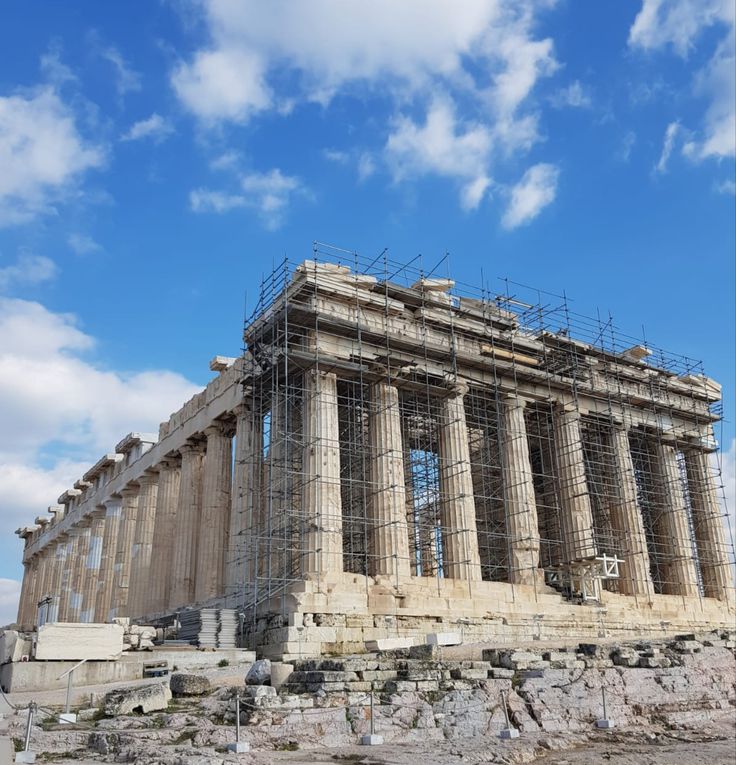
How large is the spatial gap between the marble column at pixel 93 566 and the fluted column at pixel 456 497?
2227cm

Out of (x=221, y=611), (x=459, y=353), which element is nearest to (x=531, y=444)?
(x=459, y=353)

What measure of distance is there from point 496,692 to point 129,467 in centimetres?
3281

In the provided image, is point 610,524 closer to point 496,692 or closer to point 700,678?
point 700,678

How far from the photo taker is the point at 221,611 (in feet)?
91.0

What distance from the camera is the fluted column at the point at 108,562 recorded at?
1721 inches

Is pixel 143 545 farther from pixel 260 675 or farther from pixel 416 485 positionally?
pixel 260 675

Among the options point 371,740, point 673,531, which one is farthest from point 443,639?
point 673,531

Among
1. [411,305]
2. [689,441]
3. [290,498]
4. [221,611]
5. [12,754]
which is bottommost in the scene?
[12,754]

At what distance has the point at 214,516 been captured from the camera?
34625mm

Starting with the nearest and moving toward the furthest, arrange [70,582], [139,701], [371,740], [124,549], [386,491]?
[371,740] < [139,701] < [386,491] < [124,549] < [70,582]

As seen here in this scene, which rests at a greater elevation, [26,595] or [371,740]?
[26,595]

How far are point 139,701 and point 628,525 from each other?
25517 mm

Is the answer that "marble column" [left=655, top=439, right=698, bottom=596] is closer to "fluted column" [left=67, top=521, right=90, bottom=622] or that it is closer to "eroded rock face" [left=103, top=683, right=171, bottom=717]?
"eroded rock face" [left=103, top=683, right=171, bottom=717]

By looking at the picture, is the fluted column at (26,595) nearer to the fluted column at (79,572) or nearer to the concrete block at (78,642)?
the fluted column at (79,572)
